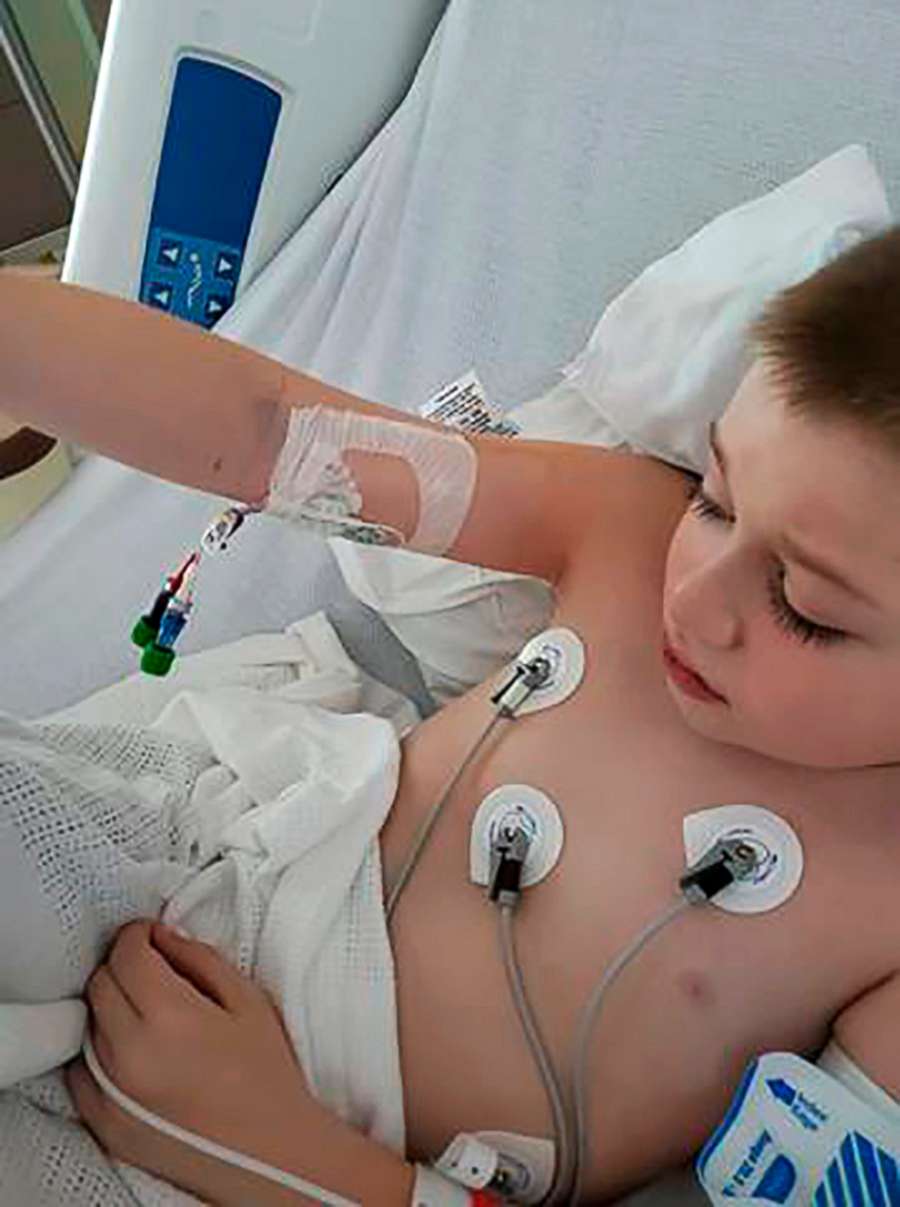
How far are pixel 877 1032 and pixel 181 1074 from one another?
0.42m

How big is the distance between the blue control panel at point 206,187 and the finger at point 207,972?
0.67 m

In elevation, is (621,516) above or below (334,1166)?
above

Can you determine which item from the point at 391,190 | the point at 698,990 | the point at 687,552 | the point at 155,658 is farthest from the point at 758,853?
the point at 391,190

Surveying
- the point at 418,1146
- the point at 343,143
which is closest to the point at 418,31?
the point at 343,143

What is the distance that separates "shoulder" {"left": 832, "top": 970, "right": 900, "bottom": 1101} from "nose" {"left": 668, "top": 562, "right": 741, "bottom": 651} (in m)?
0.25

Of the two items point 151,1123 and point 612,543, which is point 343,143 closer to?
point 612,543

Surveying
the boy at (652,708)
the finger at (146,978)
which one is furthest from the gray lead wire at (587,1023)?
the finger at (146,978)

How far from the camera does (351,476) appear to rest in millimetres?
1073

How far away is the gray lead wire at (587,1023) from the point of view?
105 cm

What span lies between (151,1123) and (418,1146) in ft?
0.63

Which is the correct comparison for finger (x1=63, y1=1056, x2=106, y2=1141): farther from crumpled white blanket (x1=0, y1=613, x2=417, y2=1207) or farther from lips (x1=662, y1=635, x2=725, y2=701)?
lips (x1=662, y1=635, x2=725, y2=701)

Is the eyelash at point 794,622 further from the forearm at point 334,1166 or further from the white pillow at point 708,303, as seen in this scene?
the forearm at point 334,1166

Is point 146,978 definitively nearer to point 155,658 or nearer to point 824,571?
point 155,658

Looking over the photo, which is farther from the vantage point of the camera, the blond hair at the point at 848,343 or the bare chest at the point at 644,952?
the bare chest at the point at 644,952
